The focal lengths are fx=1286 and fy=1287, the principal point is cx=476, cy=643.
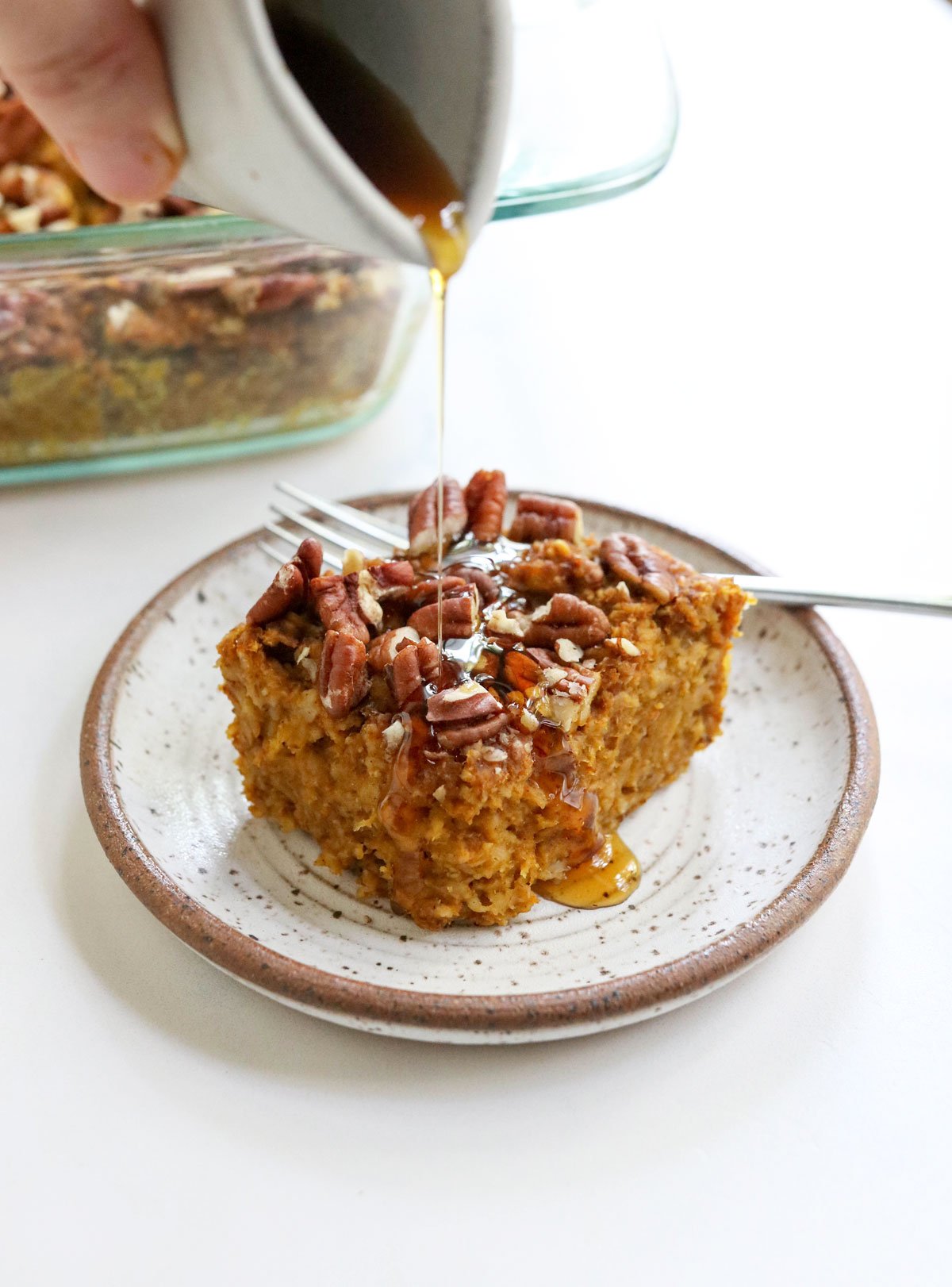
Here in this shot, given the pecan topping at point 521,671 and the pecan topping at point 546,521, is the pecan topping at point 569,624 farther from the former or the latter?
the pecan topping at point 546,521

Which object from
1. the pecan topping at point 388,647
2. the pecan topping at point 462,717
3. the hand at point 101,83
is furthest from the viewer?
the pecan topping at point 388,647

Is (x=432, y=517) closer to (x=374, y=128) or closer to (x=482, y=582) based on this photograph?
(x=482, y=582)

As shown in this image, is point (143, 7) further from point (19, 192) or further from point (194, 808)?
point (19, 192)

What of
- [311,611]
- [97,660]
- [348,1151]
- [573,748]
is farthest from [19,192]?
[348,1151]

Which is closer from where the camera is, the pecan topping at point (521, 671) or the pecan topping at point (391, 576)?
the pecan topping at point (521, 671)

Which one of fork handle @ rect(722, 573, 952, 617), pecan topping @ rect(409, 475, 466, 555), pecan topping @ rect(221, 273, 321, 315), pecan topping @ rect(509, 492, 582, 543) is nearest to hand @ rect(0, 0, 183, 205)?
pecan topping @ rect(409, 475, 466, 555)

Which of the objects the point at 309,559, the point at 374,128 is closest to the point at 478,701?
the point at 309,559

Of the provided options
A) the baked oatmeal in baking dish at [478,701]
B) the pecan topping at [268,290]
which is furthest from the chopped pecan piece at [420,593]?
the pecan topping at [268,290]

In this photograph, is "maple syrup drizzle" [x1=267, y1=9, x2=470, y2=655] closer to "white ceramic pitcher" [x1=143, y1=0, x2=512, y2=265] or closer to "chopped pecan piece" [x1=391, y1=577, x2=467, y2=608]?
"white ceramic pitcher" [x1=143, y1=0, x2=512, y2=265]
